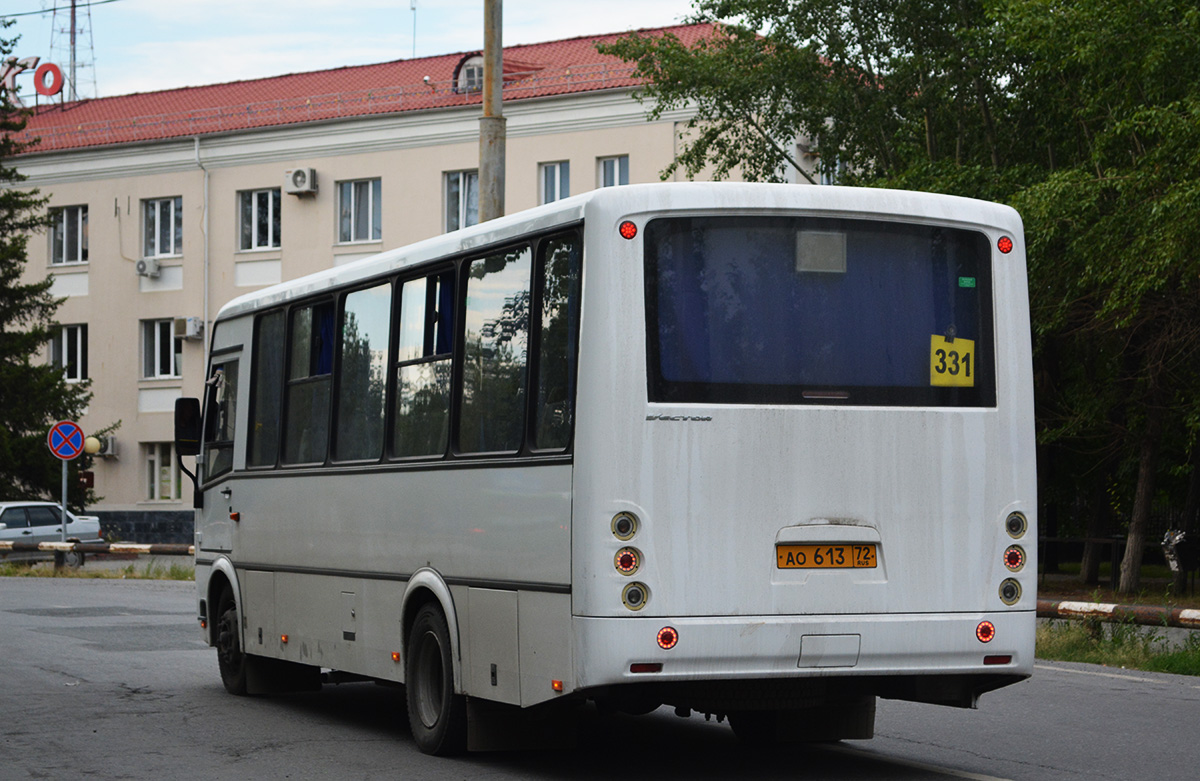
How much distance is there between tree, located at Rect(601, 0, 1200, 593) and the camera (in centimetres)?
2202

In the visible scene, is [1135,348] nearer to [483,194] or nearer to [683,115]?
[483,194]

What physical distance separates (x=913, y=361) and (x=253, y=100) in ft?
152

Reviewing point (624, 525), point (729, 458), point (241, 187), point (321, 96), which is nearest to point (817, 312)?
point (729, 458)

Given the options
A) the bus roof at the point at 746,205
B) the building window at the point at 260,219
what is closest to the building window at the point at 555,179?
the building window at the point at 260,219

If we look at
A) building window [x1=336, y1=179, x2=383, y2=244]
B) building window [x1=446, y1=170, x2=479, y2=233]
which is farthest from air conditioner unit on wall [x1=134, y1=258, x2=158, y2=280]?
building window [x1=446, y1=170, x2=479, y2=233]

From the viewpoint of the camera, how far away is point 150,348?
52.4 meters

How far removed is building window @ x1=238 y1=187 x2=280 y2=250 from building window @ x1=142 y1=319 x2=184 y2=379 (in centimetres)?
372

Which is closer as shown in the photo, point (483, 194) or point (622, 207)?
point (622, 207)

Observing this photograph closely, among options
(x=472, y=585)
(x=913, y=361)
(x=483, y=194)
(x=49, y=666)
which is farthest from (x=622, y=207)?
(x=483, y=194)

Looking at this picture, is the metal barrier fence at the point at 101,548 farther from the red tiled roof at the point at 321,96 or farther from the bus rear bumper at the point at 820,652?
the bus rear bumper at the point at 820,652

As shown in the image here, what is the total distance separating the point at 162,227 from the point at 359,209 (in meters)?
6.84

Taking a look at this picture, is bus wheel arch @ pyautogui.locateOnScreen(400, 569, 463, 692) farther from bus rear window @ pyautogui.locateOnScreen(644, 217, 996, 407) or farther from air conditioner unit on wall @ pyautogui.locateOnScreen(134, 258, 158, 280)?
air conditioner unit on wall @ pyautogui.locateOnScreen(134, 258, 158, 280)

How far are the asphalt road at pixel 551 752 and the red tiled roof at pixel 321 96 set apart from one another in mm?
32438

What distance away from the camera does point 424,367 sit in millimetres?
9961
